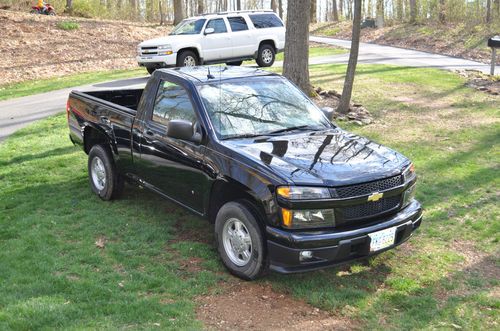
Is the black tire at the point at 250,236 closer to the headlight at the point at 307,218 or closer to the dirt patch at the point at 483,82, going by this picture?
the headlight at the point at 307,218

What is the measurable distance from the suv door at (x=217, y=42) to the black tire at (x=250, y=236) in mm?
14253

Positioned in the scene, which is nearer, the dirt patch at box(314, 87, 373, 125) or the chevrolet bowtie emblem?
the chevrolet bowtie emblem

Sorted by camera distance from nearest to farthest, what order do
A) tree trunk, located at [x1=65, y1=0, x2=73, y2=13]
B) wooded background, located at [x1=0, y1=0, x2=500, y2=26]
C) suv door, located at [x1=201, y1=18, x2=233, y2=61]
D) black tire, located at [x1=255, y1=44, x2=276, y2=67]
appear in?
suv door, located at [x1=201, y1=18, x2=233, y2=61] < black tire, located at [x1=255, y1=44, x2=276, y2=67] < wooded background, located at [x1=0, y1=0, x2=500, y2=26] < tree trunk, located at [x1=65, y1=0, x2=73, y2=13]

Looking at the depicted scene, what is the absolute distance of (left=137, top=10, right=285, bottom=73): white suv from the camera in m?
18.0

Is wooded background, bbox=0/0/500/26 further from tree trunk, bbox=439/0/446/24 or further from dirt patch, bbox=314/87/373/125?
dirt patch, bbox=314/87/373/125

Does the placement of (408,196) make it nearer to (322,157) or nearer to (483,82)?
(322,157)

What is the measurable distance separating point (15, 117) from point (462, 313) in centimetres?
1132

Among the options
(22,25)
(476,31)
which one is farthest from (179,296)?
(476,31)

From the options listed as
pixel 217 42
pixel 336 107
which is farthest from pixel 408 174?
pixel 217 42

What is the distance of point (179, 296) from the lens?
4781 millimetres

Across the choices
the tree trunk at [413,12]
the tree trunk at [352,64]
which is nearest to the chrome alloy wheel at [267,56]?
the tree trunk at [352,64]

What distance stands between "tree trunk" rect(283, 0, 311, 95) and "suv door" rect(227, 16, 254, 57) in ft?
23.1

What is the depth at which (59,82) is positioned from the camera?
18516 millimetres

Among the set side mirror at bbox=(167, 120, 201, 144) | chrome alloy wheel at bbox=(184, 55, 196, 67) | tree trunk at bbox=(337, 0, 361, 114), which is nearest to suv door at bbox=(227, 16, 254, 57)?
chrome alloy wheel at bbox=(184, 55, 196, 67)
